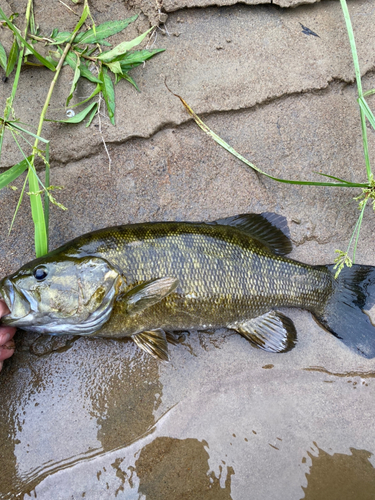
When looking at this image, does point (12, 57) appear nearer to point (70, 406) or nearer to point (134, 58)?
point (134, 58)

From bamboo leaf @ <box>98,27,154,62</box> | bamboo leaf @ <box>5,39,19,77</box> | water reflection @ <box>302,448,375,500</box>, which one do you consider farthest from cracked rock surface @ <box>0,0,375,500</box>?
bamboo leaf @ <box>98,27,154,62</box>

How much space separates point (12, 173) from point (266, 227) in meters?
2.00

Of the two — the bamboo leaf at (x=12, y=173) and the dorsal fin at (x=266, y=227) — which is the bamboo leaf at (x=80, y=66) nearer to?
the bamboo leaf at (x=12, y=173)

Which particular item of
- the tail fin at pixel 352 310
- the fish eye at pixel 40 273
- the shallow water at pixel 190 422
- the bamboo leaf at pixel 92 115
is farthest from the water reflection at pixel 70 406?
the bamboo leaf at pixel 92 115

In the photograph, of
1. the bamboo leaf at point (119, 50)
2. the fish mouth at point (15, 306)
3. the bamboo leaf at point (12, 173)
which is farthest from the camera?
the bamboo leaf at point (119, 50)

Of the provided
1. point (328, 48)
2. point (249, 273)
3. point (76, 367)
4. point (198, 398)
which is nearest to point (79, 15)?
point (328, 48)

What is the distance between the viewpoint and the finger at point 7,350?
3.10 meters

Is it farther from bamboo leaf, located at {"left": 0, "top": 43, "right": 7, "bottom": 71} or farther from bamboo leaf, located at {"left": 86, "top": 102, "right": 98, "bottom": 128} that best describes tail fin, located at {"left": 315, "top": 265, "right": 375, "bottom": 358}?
bamboo leaf, located at {"left": 0, "top": 43, "right": 7, "bottom": 71}

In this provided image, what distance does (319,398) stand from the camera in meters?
3.30

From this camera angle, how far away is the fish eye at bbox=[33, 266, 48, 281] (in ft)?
9.43

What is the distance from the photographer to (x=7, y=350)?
10.3 feet

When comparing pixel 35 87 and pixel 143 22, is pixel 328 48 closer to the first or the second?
pixel 143 22

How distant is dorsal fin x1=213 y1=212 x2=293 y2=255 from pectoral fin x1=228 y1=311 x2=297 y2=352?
58 cm

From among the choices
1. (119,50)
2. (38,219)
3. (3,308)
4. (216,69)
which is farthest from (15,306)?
(216,69)
